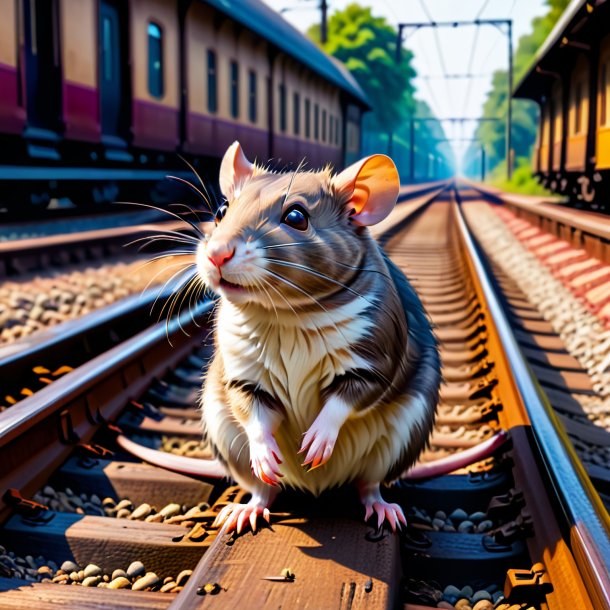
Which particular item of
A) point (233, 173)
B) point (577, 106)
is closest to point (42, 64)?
point (233, 173)

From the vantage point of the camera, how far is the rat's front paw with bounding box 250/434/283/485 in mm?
2178

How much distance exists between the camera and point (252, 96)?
18469mm

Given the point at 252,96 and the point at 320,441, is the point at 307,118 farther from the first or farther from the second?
the point at 320,441

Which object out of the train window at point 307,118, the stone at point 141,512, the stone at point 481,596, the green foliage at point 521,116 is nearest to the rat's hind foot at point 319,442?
the stone at point 481,596

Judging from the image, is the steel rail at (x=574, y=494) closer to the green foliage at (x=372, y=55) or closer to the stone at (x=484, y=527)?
the stone at (x=484, y=527)

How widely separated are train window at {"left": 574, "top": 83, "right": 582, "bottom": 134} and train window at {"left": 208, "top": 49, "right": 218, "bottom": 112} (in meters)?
8.73

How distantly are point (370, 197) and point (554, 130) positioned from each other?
24.2 metres

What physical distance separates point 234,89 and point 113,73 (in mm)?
4765

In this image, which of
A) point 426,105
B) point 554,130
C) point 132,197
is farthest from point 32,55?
point 426,105

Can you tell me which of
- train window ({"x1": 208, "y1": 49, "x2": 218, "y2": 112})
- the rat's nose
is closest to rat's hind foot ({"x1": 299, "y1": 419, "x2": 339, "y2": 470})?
the rat's nose

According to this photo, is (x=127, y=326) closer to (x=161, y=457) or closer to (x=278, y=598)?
(x=161, y=457)

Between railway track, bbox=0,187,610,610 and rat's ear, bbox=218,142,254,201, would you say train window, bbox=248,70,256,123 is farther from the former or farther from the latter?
rat's ear, bbox=218,142,254,201

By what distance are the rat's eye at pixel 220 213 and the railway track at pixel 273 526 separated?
863mm

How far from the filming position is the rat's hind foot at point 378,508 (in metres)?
2.41
